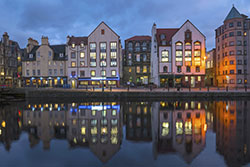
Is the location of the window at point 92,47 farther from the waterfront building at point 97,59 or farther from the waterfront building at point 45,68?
the waterfront building at point 45,68

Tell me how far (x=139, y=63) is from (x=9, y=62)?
50.5 meters

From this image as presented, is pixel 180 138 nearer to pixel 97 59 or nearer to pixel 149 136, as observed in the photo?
pixel 149 136

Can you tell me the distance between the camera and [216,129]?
384 inches

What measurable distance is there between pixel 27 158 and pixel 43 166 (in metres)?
1.31

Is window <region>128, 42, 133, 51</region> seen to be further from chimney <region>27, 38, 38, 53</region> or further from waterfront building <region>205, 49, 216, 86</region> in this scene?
Answer: chimney <region>27, 38, 38, 53</region>

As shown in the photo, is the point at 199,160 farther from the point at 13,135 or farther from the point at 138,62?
the point at 138,62

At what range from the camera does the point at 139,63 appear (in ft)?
Answer: 195

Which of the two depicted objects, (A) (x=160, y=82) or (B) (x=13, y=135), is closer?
(B) (x=13, y=135)

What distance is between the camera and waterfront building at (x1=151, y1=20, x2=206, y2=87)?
42281 mm

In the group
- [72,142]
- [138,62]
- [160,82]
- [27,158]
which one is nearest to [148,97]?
[160,82]

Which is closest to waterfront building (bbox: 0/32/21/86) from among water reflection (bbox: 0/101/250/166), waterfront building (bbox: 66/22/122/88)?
waterfront building (bbox: 66/22/122/88)

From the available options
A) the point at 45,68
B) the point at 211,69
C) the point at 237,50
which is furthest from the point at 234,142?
the point at 211,69

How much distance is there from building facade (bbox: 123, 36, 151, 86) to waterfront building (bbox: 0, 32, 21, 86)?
43941 millimetres

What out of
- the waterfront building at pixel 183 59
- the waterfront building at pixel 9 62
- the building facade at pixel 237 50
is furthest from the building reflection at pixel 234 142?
the waterfront building at pixel 9 62
